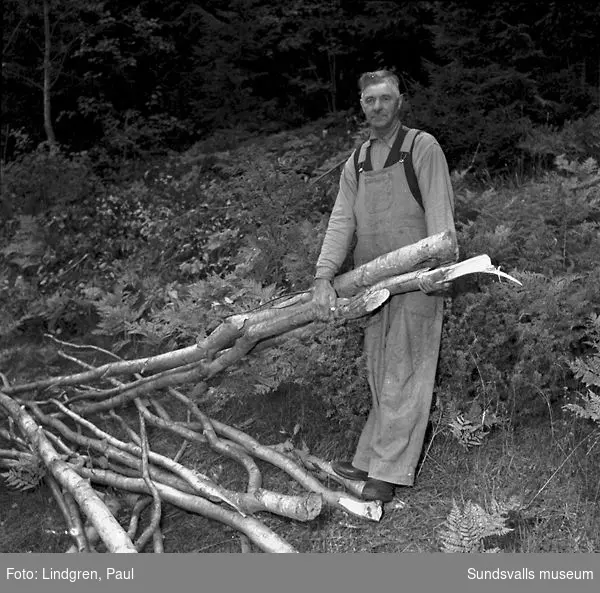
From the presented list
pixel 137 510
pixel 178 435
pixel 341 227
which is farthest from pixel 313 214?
pixel 137 510

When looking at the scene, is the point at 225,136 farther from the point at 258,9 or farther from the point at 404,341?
the point at 404,341

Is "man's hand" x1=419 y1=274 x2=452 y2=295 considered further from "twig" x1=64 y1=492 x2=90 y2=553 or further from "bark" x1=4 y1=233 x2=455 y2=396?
"twig" x1=64 y1=492 x2=90 y2=553

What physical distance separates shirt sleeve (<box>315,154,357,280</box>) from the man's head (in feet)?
A: 1.22

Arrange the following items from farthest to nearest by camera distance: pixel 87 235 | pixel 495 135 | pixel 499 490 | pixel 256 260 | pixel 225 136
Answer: pixel 225 136 < pixel 87 235 < pixel 495 135 < pixel 256 260 < pixel 499 490

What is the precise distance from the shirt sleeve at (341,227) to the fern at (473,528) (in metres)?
1.70

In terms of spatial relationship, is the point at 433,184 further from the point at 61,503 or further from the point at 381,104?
the point at 61,503

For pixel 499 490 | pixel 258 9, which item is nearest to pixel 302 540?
pixel 499 490

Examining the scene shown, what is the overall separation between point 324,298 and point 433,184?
3.26 ft

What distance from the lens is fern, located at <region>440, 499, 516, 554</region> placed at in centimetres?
377

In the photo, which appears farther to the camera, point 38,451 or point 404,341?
point 38,451

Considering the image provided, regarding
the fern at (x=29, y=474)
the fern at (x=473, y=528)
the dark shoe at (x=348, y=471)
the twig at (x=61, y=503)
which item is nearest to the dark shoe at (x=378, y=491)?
the dark shoe at (x=348, y=471)

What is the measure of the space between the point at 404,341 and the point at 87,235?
687cm

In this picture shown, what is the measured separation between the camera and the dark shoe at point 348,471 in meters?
4.65

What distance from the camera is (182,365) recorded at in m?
5.82
